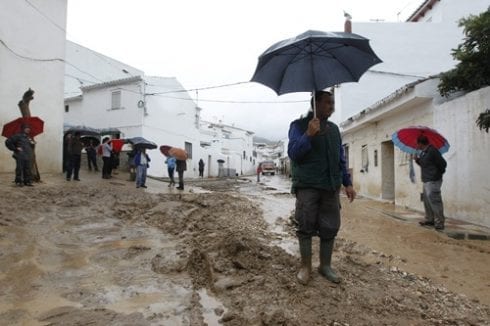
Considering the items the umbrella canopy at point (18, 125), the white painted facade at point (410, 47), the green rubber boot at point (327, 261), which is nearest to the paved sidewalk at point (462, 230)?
the green rubber boot at point (327, 261)

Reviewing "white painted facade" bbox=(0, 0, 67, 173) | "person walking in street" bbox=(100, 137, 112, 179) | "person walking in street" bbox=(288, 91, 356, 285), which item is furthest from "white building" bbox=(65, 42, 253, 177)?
"person walking in street" bbox=(288, 91, 356, 285)

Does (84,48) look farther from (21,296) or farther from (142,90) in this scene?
(21,296)

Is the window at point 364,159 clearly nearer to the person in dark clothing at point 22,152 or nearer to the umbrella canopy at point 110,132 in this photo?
the person in dark clothing at point 22,152

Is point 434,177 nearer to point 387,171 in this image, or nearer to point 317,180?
point 317,180

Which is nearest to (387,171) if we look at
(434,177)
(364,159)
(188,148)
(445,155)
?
(364,159)

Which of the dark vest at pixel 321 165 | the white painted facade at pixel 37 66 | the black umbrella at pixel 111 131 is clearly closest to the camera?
the dark vest at pixel 321 165

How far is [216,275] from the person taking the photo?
3.77 m

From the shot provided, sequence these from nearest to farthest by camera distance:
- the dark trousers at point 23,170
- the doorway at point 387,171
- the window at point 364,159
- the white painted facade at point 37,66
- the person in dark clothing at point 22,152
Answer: the person in dark clothing at point 22,152 < the dark trousers at point 23,170 < the white painted facade at point 37,66 < the doorway at point 387,171 < the window at point 364,159

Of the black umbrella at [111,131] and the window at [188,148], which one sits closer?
the black umbrella at [111,131]

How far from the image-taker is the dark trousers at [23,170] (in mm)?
9328

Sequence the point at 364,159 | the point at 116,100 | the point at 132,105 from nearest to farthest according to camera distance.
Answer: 1. the point at 364,159
2. the point at 132,105
3. the point at 116,100

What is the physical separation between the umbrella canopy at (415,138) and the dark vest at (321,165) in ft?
14.8

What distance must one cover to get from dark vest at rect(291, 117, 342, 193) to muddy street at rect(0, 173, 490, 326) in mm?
896

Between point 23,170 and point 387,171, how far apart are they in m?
11.4
